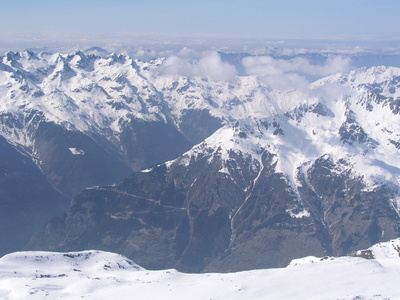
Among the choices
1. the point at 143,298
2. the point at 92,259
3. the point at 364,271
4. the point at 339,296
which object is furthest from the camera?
the point at 92,259

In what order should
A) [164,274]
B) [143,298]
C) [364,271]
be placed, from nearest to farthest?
[143,298]
[364,271]
[164,274]

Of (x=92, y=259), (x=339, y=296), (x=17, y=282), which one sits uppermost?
(x=339, y=296)

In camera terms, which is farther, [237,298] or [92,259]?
[92,259]

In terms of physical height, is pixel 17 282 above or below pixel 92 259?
above

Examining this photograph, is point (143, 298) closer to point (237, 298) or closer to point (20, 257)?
point (237, 298)

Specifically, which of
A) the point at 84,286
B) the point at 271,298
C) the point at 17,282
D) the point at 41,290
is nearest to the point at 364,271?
the point at 271,298

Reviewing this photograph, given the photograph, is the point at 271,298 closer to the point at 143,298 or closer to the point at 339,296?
the point at 339,296

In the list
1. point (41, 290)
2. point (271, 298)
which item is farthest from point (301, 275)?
point (41, 290)
